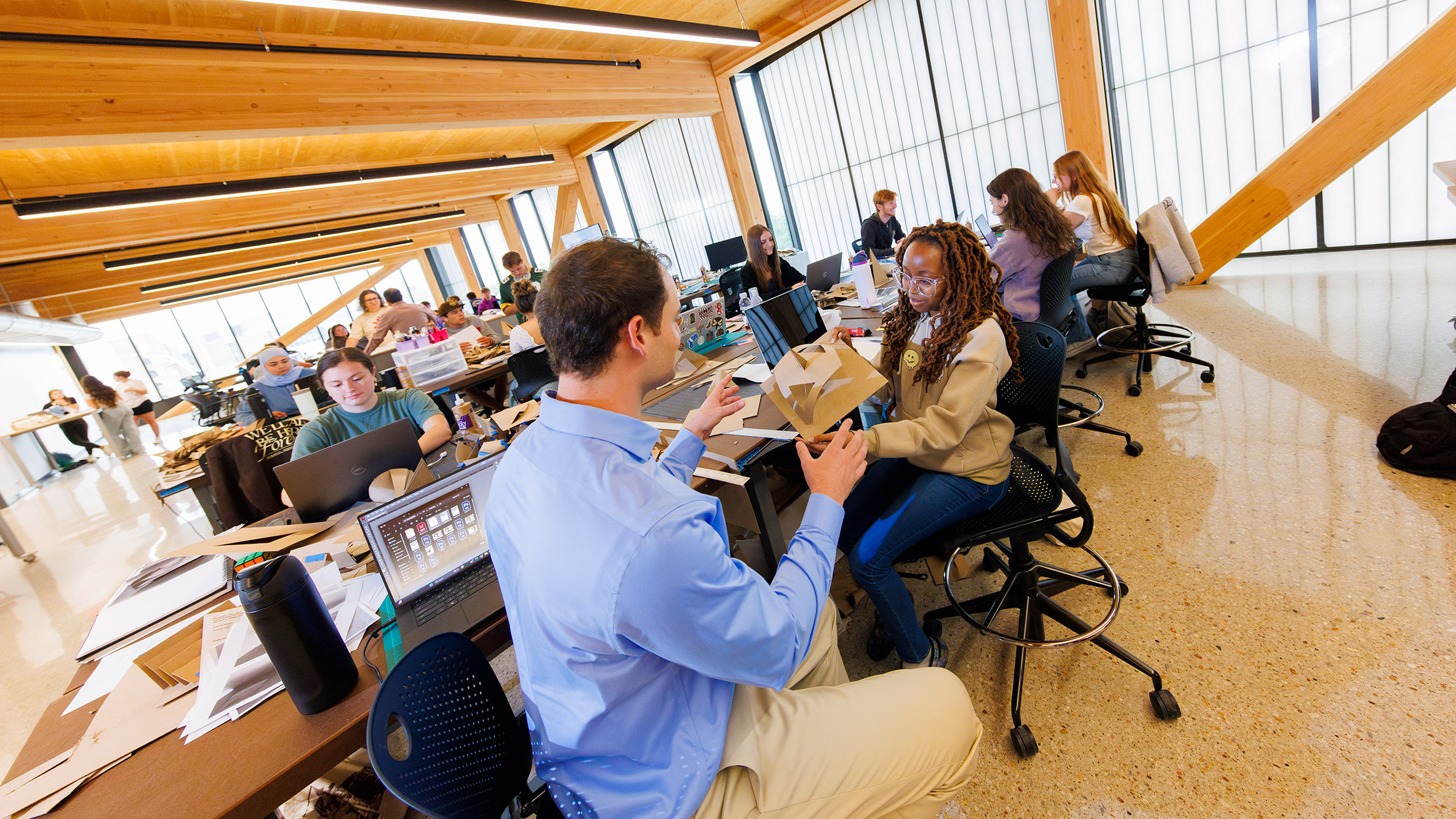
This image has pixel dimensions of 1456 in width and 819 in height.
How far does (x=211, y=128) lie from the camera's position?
4207 mm

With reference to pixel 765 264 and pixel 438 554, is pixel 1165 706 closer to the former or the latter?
pixel 438 554

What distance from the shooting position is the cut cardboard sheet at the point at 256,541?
4.90 ft

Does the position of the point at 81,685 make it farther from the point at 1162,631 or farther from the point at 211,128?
the point at 211,128

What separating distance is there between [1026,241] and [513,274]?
6.35m

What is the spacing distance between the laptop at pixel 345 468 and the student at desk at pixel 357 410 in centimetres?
50

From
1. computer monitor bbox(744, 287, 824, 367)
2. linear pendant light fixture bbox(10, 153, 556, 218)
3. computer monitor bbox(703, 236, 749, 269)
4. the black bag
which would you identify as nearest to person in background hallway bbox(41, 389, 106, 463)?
linear pendant light fixture bbox(10, 153, 556, 218)

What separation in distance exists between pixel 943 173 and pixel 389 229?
11.1 m

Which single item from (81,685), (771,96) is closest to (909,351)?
(81,685)

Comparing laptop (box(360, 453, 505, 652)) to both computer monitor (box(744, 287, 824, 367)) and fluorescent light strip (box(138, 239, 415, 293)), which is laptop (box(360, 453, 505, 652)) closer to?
computer monitor (box(744, 287, 824, 367))

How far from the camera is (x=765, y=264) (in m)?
4.28

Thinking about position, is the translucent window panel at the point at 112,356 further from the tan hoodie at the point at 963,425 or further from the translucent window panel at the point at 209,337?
the tan hoodie at the point at 963,425

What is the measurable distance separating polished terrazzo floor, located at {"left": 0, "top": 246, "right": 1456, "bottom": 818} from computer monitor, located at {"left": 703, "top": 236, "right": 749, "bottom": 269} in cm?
554

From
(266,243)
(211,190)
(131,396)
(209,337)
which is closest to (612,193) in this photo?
(266,243)

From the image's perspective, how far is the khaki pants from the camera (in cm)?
92
